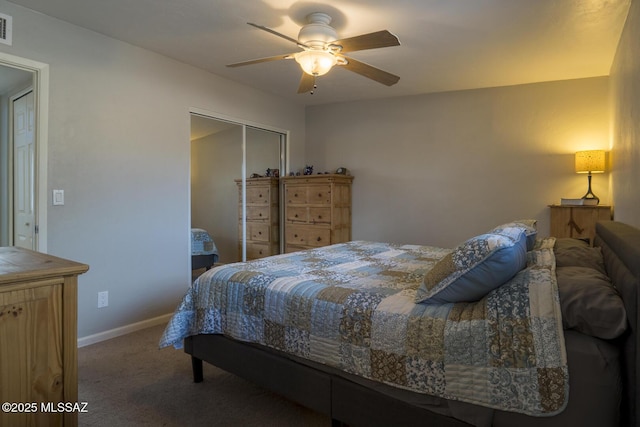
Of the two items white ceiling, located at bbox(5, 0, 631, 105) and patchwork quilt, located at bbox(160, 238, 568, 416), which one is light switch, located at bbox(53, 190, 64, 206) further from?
patchwork quilt, located at bbox(160, 238, 568, 416)

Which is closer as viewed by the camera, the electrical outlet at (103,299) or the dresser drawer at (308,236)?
the electrical outlet at (103,299)

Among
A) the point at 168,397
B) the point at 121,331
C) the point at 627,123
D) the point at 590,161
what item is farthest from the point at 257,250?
the point at 627,123

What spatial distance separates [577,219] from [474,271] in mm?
2721

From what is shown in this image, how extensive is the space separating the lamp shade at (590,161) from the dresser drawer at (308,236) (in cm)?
270

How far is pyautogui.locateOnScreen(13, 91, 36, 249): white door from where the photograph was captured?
111 inches

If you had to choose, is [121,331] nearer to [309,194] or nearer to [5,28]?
[5,28]

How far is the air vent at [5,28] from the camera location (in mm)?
2473

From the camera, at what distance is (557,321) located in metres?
1.25

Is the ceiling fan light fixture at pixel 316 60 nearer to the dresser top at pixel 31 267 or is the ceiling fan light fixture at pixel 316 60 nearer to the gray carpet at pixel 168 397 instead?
the dresser top at pixel 31 267

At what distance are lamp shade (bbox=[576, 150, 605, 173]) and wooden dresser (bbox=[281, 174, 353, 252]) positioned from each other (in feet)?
8.19

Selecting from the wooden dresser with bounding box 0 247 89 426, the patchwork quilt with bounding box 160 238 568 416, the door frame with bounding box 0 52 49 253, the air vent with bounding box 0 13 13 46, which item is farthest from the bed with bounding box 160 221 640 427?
the air vent with bounding box 0 13 13 46

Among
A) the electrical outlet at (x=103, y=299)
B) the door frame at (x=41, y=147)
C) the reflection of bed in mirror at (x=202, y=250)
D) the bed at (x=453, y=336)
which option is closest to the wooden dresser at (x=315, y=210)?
the reflection of bed in mirror at (x=202, y=250)

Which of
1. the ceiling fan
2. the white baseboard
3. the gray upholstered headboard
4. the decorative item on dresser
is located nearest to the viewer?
the gray upholstered headboard

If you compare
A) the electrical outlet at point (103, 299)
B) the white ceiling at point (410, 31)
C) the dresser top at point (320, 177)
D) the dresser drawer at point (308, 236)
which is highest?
the white ceiling at point (410, 31)
